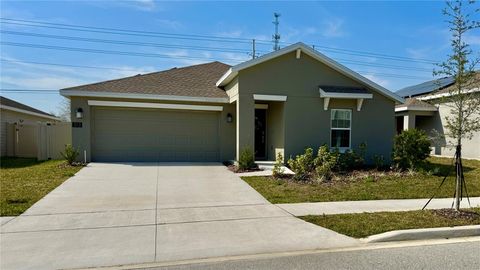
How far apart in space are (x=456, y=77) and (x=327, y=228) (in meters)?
4.30

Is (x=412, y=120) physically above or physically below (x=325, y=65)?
below

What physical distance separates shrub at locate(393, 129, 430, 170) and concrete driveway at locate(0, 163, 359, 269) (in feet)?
21.9

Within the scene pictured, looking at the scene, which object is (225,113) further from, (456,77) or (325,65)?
(456,77)

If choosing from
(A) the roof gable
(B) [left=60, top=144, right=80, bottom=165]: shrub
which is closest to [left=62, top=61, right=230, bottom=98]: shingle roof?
(A) the roof gable

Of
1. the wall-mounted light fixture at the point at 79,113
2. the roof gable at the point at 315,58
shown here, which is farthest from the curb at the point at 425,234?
the wall-mounted light fixture at the point at 79,113

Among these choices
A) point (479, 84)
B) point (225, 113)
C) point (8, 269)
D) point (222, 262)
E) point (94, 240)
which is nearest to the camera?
point (8, 269)

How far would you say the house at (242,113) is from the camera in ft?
45.4

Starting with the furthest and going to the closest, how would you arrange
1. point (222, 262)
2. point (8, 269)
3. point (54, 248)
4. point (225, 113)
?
point (225, 113) < point (54, 248) < point (222, 262) < point (8, 269)

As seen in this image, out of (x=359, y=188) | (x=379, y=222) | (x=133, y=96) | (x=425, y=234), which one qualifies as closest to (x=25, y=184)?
(x=133, y=96)

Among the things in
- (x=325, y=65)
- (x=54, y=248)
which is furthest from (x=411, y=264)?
(x=325, y=65)

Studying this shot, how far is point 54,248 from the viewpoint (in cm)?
516

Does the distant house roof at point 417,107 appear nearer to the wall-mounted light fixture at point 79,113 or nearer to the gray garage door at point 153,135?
the gray garage door at point 153,135

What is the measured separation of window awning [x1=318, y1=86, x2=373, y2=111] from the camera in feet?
45.3

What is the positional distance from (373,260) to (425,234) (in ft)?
5.76
